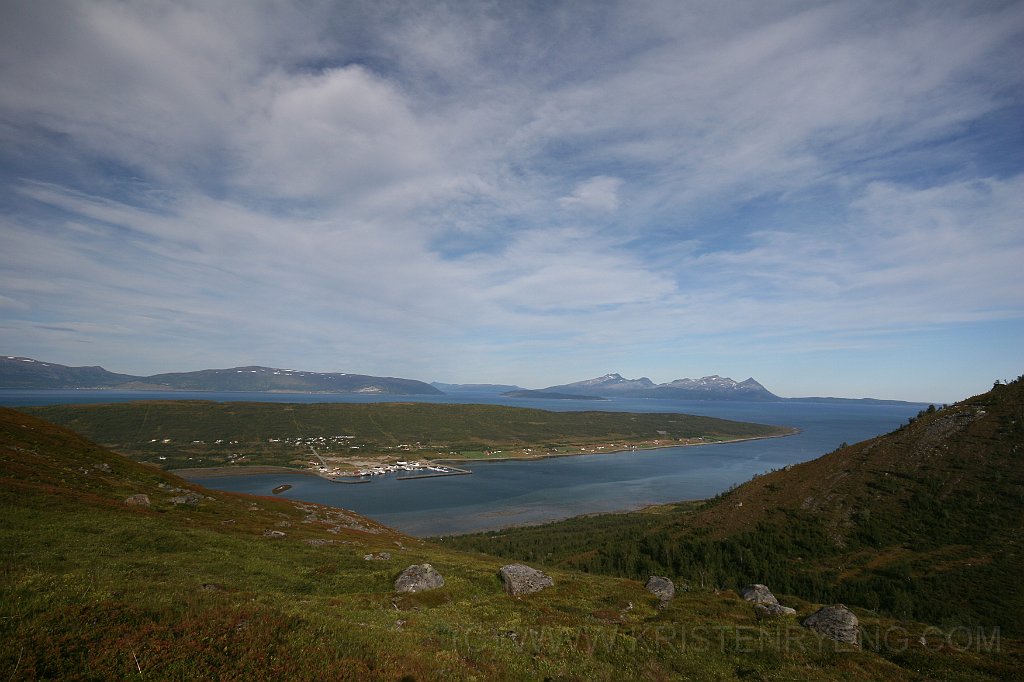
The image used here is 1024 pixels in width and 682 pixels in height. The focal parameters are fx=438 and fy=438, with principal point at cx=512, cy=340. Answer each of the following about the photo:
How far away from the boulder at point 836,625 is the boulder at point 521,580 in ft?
56.3

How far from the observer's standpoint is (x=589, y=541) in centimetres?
7931

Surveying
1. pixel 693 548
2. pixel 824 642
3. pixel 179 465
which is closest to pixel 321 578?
pixel 824 642

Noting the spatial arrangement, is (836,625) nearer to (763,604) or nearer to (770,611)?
(770,611)

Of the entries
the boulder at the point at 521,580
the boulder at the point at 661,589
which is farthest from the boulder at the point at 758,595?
the boulder at the point at 521,580

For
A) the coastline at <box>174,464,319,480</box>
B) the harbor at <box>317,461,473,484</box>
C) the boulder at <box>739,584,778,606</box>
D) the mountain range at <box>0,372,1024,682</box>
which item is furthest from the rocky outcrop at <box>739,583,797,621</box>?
the coastline at <box>174,464,319,480</box>

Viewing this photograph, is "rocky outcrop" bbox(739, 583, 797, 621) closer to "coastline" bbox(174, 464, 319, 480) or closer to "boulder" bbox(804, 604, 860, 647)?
"boulder" bbox(804, 604, 860, 647)

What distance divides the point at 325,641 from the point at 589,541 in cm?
7259

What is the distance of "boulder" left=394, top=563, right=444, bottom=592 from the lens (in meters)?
29.4

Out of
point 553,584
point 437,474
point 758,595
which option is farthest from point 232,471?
point 758,595

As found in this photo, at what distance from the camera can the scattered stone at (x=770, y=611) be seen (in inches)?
1166

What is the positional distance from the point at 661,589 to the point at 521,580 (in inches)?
495

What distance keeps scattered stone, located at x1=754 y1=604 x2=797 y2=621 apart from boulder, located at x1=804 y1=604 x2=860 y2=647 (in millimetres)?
2391

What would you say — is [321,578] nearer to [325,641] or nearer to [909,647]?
[325,641]

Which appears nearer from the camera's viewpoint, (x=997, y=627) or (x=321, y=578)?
(x=321, y=578)
